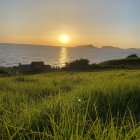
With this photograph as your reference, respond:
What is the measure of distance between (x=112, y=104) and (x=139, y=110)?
0.49 m

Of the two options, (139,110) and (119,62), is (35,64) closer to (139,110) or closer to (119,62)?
(119,62)

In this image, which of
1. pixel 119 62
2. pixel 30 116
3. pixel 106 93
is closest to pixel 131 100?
pixel 106 93

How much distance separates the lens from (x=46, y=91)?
28.9 feet

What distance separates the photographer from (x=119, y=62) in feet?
184

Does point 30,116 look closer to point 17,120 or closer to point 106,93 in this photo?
point 17,120

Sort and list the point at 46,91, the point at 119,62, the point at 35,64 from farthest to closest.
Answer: the point at 35,64
the point at 119,62
the point at 46,91

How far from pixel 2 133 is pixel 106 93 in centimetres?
292

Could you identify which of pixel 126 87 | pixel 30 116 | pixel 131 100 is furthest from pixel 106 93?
pixel 30 116

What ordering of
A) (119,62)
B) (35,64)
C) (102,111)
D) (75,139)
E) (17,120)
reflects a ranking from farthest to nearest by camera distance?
(35,64) < (119,62) < (102,111) < (17,120) < (75,139)

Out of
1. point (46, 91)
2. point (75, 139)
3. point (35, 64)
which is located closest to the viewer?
point (75, 139)

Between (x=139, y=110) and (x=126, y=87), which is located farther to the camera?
(x=126, y=87)

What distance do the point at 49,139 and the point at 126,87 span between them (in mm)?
4003

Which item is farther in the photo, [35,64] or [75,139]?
[35,64]

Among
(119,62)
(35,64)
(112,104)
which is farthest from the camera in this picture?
(35,64)
